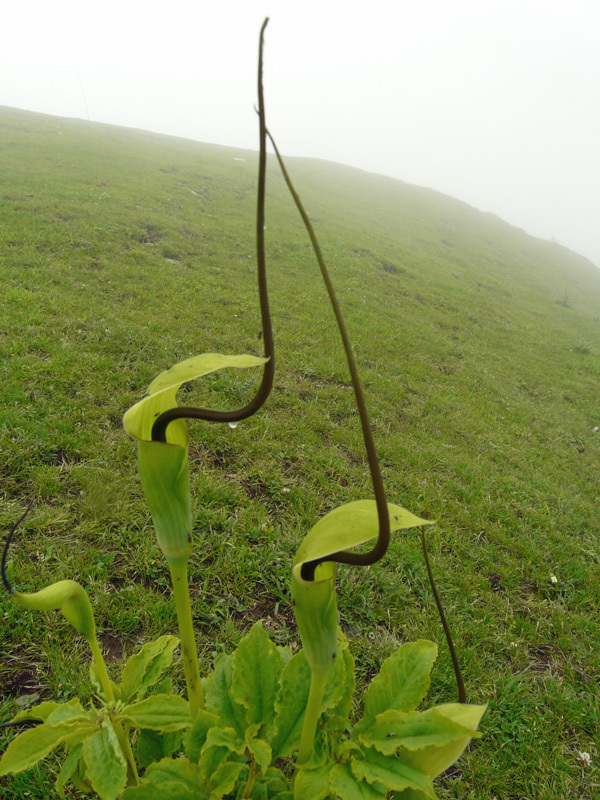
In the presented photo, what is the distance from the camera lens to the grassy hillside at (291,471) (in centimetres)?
257

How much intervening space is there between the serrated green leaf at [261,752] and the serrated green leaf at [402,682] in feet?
0.67

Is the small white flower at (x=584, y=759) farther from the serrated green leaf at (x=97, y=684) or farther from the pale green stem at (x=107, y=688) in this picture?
the serrated green leaf at (x=97, y=684)

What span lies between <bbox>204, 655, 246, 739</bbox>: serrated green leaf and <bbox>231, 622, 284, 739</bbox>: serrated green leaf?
5cm

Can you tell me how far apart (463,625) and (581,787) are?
3.14 ft

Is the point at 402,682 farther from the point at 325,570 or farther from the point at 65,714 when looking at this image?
the point at 65,714

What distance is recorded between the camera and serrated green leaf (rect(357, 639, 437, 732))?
996mm

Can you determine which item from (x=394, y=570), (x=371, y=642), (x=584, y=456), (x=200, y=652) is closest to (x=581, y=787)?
(x=371, y=642)

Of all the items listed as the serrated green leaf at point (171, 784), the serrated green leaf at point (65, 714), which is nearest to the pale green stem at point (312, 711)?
the serrated green leaf at point (171, 784)

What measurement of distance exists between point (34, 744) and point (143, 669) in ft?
0.89

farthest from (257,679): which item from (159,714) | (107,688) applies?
(107,688)

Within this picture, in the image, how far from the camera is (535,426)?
23.6 feet

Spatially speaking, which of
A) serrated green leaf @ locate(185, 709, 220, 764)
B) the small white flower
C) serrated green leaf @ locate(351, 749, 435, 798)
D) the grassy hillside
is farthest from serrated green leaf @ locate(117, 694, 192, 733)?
the small white flower

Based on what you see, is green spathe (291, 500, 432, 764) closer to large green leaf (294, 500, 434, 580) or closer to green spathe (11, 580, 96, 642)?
large green leaf (294, 500, 434, 580)

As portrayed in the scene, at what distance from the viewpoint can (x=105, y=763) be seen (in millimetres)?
848
